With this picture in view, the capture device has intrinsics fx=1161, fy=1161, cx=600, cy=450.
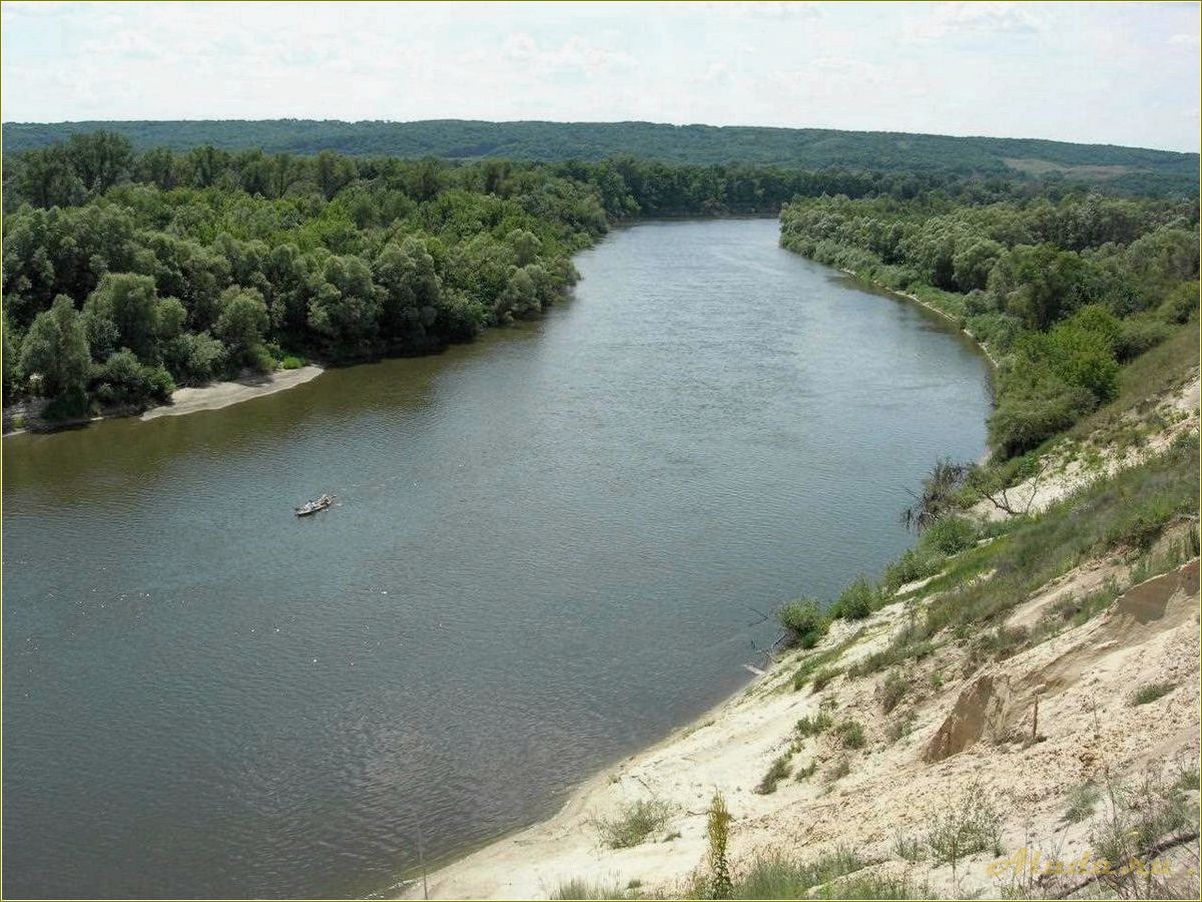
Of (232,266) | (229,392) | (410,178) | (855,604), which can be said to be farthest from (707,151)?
(855,604)

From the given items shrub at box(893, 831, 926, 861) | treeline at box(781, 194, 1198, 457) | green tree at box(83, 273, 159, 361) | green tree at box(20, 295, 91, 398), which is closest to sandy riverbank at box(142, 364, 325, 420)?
green tree at box(83, 273, 159, 361)

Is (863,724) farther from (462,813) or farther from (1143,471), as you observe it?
(1143,471)

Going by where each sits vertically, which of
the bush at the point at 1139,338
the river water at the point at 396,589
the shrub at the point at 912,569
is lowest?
the river water at the point at 396,589

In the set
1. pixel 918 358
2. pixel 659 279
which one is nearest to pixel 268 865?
pixel 918 358

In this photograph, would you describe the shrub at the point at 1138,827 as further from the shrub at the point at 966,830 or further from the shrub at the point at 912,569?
the shrub at the point at 912,569

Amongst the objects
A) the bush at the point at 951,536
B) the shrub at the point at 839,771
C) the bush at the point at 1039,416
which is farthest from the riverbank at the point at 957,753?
the bush at the point at 1039,416

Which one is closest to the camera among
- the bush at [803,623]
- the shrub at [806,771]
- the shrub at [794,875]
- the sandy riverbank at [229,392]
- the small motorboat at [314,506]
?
the shrub at [794,875]
